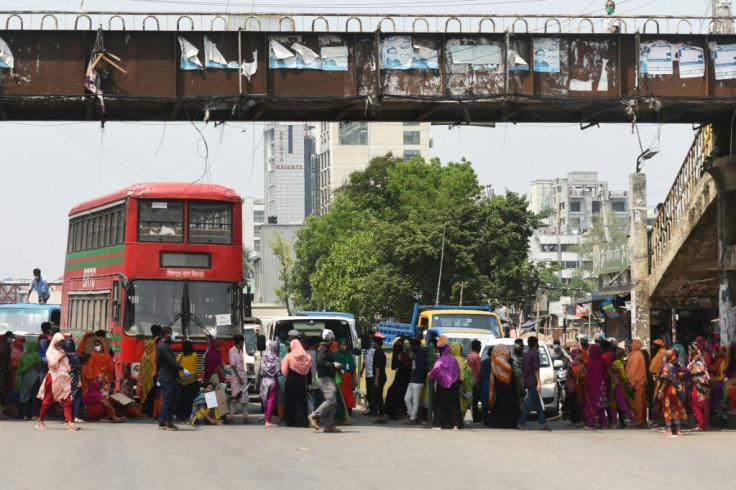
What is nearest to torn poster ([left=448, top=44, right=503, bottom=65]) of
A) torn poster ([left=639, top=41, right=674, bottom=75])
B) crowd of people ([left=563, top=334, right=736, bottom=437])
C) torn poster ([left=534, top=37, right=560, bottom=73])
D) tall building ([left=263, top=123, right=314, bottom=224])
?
torn poster ([left=534, top=37, right=560, bottom=73])

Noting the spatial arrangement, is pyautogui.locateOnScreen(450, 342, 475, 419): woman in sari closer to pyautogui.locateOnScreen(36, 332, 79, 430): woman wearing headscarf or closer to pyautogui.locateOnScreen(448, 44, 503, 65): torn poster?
pyautogui.locateOnScreen(448, 44, 503, 65): torn poster

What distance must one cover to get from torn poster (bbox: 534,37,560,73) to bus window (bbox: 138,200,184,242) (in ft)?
22.3

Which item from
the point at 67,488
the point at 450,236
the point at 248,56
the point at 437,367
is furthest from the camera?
the point at 450,236

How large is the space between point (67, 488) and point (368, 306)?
5043 cm

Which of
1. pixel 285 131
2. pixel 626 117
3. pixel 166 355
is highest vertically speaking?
pixel 285 131

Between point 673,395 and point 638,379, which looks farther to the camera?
point 638,379

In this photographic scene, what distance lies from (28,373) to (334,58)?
7.39m

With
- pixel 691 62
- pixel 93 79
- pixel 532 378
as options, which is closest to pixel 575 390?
pixel 532 378

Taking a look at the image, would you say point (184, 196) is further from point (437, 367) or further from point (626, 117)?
point (626, 117)

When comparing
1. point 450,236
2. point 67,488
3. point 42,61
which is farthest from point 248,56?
point 450,236

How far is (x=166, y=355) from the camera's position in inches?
728

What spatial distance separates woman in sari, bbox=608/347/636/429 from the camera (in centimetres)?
2056

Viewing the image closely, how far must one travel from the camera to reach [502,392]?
810 inches

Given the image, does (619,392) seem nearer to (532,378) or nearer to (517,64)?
(532,378)
